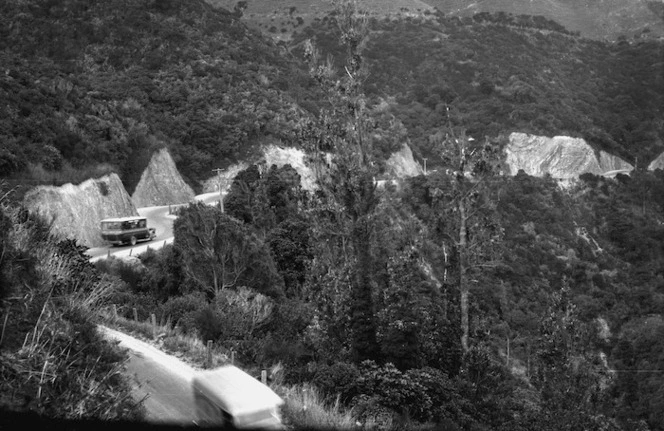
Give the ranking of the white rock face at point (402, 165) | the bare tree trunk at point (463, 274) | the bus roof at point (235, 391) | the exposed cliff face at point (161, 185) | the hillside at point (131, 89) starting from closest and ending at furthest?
the bus roof at point (235, 391), the bare tree trunk at point (463, 274), the hillside at point (131, 89), the exposed cliff face at point (161, 185), the white rock face at point (402, 165)

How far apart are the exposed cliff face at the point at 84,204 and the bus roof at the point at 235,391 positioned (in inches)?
782

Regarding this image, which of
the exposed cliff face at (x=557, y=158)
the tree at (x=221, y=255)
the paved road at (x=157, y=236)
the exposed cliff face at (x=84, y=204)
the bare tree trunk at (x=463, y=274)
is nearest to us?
the bare tree trunk at (x=463, y=274)

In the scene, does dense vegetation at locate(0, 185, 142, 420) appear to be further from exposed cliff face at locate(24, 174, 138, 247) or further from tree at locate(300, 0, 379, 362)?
exposed cliff face at locate(24, 174, 138, 247)

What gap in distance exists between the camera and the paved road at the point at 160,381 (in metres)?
7.56

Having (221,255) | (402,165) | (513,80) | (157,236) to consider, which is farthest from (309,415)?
(513,80)

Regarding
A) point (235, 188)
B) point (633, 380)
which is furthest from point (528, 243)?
point (235, 188)

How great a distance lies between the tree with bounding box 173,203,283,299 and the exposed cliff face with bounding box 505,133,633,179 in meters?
54.3

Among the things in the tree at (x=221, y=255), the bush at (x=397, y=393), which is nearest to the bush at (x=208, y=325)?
→ the bush at (x=397, y=393)

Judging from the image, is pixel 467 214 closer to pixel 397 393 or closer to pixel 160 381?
pixel 397 393

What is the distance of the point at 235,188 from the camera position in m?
34.9

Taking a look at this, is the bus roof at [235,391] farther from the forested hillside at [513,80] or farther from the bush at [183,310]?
the forested hillside at [513,80]

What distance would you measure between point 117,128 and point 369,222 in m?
25.9

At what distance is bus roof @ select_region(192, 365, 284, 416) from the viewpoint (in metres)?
6.04

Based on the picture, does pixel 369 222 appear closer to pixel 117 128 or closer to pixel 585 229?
pixel 117 128
